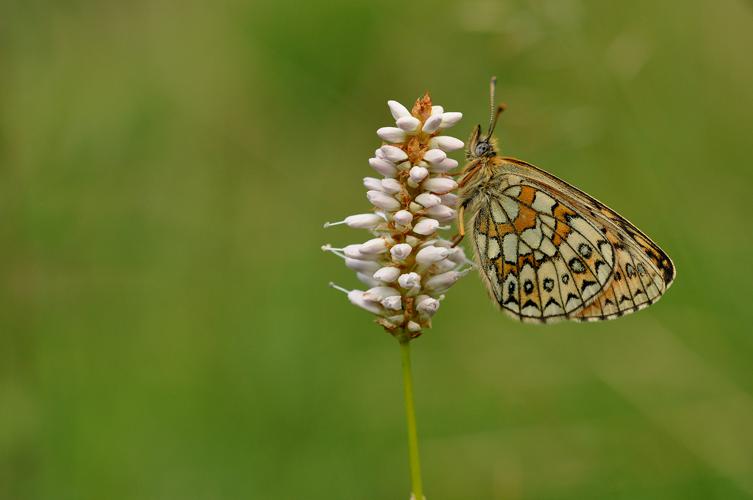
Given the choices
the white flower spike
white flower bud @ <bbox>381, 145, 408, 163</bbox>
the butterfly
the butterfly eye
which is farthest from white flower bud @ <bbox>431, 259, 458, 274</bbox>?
the butterfly eye

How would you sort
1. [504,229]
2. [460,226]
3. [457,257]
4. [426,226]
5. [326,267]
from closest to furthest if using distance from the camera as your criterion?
[426,226]
[457,257]
[460,226]
[504,229]
[326,267]

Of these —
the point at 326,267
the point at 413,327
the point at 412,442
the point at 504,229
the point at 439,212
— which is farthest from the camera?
the point at 326,267

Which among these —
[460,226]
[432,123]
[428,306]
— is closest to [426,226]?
[428,306]

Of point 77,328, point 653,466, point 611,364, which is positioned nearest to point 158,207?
point 77,328

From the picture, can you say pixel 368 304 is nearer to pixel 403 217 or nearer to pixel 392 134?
pixel 403 217

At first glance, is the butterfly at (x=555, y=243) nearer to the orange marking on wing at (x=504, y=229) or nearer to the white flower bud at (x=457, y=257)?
the orange marking on wing at (x=504, y=229)

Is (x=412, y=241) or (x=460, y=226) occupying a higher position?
(x=460, y=226)

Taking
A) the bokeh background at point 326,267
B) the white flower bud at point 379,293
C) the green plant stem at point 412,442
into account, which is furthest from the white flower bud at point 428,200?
the bokeh background at point 326,267
